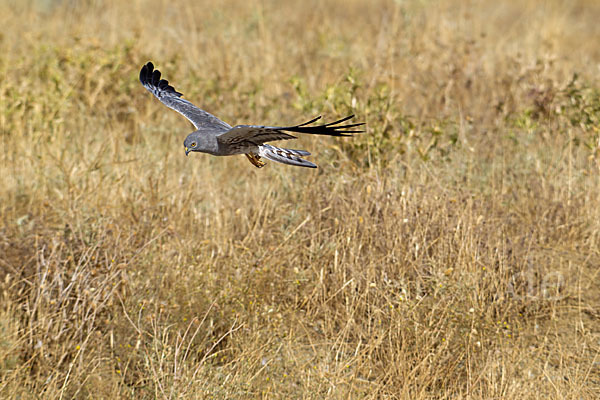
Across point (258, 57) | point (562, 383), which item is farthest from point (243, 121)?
point (562, 383)

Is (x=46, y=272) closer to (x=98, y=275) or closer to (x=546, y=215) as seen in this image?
(x=98, y=275)

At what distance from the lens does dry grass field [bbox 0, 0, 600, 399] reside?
3.73m

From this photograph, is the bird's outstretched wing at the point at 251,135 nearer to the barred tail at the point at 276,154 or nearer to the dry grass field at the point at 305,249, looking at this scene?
the barred tail at the point at 276,154

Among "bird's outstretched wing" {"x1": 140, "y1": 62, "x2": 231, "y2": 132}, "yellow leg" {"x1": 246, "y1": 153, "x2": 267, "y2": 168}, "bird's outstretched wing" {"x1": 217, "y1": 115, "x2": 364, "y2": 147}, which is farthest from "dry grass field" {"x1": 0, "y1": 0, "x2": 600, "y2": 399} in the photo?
"bird's outstretched wing" {"x1": 217, "y1": 115, "x2": 364, "y2": 147}

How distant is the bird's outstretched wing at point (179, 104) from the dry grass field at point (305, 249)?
26.0 inches

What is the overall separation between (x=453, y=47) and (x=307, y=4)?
4602 millimetres

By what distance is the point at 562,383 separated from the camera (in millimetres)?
3627

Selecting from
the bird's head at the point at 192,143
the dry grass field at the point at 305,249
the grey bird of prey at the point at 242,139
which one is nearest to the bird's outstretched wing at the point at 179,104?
the grey bird of prey at the point at 242,139

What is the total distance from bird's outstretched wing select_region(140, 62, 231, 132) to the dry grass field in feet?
2.16

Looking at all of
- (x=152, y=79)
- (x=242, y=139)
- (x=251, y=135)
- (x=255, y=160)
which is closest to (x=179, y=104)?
(x=152, y=79)

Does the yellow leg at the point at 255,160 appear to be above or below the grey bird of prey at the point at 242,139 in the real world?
below

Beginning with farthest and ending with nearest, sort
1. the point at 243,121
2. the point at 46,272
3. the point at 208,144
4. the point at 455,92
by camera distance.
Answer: the point at 455,92 < the point at 243,121 < the point at 46,272 < the point at 208,144

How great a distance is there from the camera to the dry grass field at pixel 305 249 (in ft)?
12.2

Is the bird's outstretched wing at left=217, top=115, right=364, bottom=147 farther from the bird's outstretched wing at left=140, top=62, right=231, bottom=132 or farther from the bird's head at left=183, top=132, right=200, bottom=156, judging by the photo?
the bird's outstretched wing at left=140, top=62, right=231, bottom=132
